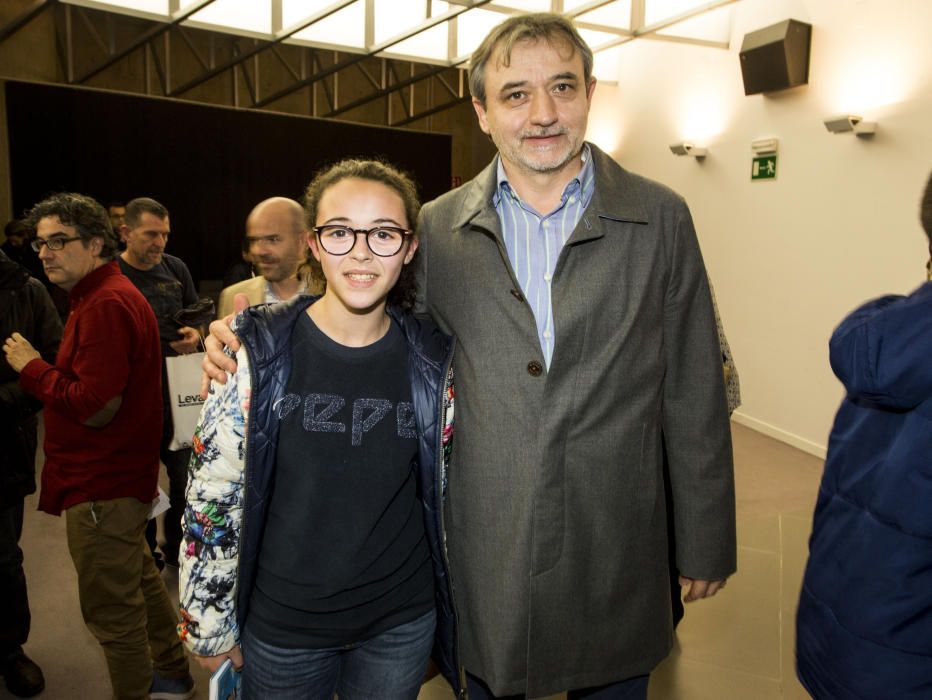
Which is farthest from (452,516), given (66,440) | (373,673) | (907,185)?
(907,185)

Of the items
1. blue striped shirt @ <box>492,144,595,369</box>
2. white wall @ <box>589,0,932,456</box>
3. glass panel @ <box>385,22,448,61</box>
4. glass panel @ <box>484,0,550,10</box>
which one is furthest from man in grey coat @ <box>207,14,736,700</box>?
glass panel @ <box>385,22,448,61</box>

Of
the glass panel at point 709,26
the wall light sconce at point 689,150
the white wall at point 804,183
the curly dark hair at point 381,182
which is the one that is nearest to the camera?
the curly dark hair at point 381,182

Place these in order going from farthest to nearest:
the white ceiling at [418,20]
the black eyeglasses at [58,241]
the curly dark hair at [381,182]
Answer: the white ceiling at [418,20] → the black eyeglasses at [58,241] → the curly dark hair at [381,182]

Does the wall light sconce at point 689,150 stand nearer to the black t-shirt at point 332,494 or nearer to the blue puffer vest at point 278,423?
the blue puffer vest at point 278,423

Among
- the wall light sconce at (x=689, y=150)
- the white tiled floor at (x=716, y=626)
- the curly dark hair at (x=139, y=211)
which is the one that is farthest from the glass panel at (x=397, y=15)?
the white tiled floor at (x=716, y=626)

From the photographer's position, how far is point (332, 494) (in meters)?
1.36

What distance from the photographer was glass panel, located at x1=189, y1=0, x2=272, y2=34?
6.46 m

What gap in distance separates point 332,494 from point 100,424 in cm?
123

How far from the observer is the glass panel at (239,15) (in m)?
6.46

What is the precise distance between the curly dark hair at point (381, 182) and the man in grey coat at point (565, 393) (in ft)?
0.30

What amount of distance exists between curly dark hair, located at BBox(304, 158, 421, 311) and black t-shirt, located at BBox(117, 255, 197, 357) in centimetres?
213

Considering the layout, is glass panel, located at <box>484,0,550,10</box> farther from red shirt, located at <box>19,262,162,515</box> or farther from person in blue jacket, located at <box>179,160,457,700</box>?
person in blue jacket, located at <box>179,160,457,700</box>

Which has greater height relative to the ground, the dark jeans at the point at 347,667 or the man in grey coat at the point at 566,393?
the man in grey coat at the point at 566,393

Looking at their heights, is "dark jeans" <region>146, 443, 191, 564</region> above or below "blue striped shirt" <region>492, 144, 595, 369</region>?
below
